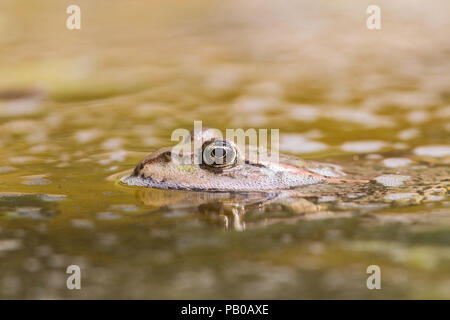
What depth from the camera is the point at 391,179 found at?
21.2ft

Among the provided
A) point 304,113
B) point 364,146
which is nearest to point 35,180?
point 364,146

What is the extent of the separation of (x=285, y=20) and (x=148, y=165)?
23.7ft

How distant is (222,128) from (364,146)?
62.0 inches

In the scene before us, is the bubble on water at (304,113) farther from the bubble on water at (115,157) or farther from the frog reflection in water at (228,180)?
the frog reflection in water at (228,180)

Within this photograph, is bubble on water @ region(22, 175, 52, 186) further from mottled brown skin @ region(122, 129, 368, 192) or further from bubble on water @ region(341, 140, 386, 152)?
bubble on water @ region(341, 140, 386, 152)

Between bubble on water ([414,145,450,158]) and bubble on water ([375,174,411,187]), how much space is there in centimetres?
107

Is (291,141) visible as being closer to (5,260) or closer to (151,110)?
(151,110)

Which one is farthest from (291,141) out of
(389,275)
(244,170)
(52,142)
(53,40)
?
(53,40)

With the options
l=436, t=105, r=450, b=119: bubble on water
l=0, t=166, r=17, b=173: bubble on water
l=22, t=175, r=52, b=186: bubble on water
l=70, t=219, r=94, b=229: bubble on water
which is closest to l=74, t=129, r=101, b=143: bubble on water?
l=0, t=166, r=17, b=173: bubble on water

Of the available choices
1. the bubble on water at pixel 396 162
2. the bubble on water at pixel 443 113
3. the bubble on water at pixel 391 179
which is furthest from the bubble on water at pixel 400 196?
the bubble on water at pixel 443 113

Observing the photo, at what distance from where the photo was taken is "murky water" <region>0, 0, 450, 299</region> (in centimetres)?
432

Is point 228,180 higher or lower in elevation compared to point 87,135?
lower

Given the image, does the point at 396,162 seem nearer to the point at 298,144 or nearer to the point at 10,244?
the point at 298,144

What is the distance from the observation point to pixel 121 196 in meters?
5.89
